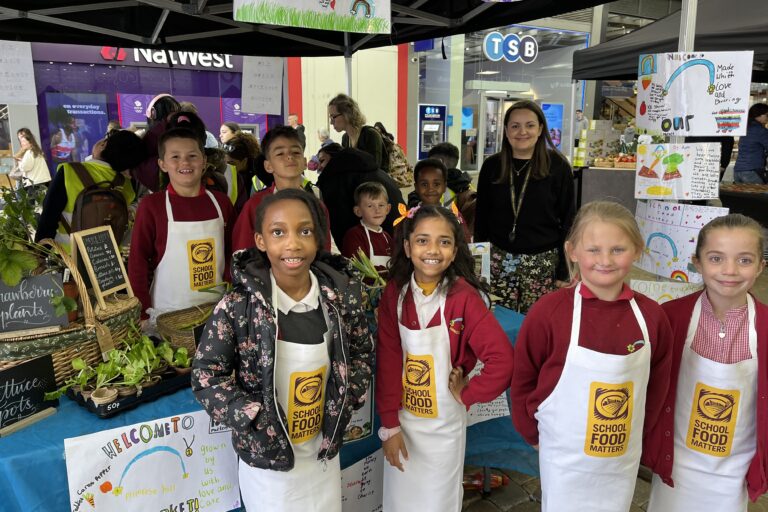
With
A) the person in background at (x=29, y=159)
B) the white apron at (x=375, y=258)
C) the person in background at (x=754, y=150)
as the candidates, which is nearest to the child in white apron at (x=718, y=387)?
the white apron at (x=375, y=258)

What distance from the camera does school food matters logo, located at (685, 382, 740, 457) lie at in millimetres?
1737

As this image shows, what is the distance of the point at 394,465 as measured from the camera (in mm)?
1905

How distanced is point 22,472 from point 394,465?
113 centimetres

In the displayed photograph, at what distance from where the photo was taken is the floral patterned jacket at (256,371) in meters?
1.54

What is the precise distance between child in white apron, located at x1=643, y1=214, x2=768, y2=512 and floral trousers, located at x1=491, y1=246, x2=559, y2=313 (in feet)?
3.42

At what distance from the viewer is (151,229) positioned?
2420mm

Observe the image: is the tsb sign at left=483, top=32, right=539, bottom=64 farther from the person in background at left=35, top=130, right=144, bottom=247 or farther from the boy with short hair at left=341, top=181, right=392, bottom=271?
the person in background at left=35, top=130, right=144, bottom=247

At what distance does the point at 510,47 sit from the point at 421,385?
1285cm

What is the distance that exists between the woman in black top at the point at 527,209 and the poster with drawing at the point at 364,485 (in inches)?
44.4

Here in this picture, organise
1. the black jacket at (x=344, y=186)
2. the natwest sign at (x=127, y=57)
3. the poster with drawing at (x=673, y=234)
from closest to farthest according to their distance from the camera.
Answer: the poster with drawing at (x=673, y=234) < the black jacket at (x=344, y=186) < the natwest sign at (x=127, y=57)

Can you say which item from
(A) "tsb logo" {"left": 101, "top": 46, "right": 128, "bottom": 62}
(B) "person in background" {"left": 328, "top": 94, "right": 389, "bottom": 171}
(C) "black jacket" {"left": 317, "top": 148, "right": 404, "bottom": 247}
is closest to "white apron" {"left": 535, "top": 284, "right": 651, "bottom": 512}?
(C) "black jacket" {"left": 317, "top": 148, "right": 404, "bottom": 247}

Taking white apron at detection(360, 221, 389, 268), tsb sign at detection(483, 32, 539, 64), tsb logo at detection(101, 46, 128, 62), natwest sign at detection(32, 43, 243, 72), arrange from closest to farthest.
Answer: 1. white apron at detection(360, 221, 389, 268)
2. natwest sign at detection(32, 43, 243, 72)
3. tsb logo at detection(101, 46, 128, 62)
4. tsb sign at detection(483, 32, 539, 64)

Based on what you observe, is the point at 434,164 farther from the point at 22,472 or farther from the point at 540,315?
the point at 22,472

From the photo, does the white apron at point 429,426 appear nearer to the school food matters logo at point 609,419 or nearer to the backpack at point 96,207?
the school food matters logo at point 609,419
